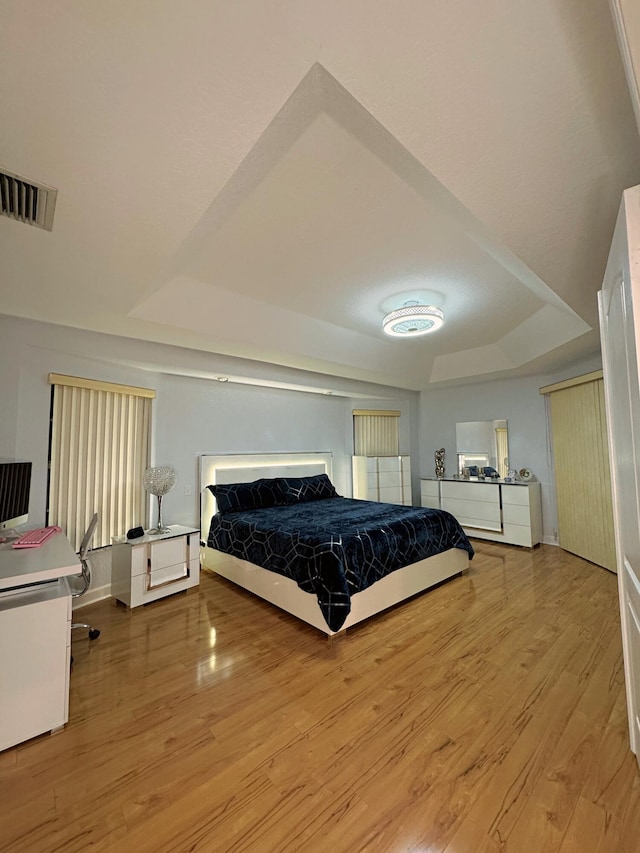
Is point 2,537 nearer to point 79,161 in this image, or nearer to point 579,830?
point 79,161

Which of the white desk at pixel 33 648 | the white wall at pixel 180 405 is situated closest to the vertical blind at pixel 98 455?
the white wall at pixel 180 405

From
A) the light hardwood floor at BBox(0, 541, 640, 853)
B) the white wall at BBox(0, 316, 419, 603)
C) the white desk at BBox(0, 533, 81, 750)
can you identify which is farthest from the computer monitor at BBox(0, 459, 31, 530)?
the light hardwood floor at BBox(0, 541, 640, 853)

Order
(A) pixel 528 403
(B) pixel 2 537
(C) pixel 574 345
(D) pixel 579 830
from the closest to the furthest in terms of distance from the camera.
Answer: (D) pixel 579 830
(B) pixel 2 537
(C) pixel 574 345
(A) pixel 528 403

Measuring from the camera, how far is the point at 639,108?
90 centimetres

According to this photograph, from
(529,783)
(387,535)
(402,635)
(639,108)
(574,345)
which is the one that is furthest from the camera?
(574,345)

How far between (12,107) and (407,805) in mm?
2812

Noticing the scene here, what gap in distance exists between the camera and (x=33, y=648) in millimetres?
1682

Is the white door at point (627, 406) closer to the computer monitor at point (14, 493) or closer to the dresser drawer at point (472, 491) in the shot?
the computer monitor at point (14, 493)

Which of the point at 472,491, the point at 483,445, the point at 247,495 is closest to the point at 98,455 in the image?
the point at 247,495

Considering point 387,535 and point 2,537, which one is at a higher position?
point 2,537

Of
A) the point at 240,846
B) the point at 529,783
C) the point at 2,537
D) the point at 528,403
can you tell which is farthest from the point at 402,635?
the point at 528,403

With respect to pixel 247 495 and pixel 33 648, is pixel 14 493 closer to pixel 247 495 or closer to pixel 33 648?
pixel 33 648

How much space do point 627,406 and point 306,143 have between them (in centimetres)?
166

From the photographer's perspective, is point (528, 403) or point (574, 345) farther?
point (528, 403)
